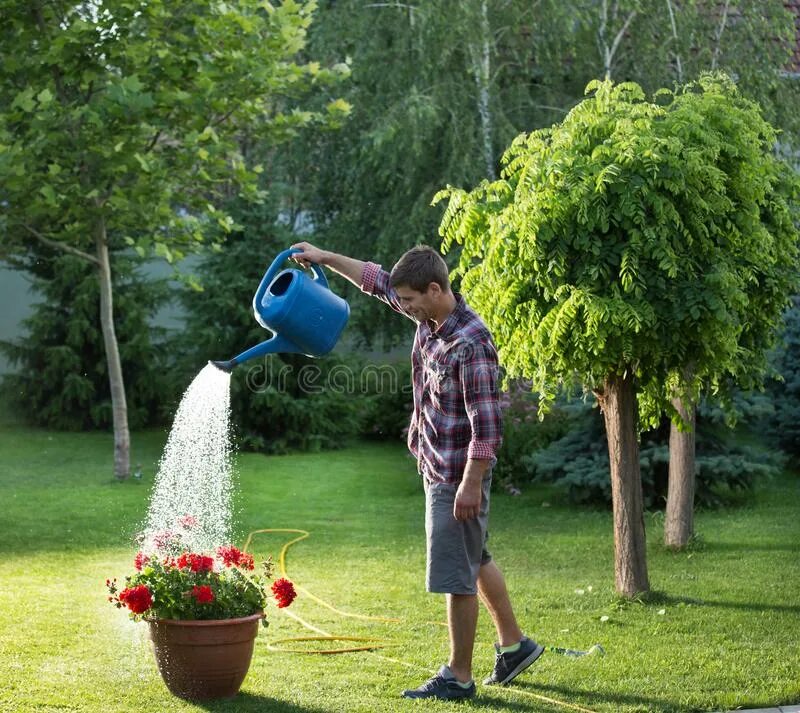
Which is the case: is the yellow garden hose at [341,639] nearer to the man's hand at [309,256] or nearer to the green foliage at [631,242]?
the green foliage at [631,242]

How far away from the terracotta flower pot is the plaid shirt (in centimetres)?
90

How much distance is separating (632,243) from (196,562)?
2474 mm

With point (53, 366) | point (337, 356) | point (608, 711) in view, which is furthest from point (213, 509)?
point (608, 711)

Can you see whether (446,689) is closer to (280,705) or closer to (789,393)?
(280,705)

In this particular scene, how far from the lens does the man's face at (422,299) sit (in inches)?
163

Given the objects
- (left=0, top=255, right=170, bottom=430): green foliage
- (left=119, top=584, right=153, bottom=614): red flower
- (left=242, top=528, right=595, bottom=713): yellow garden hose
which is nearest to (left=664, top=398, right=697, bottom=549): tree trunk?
(left=242, top=528, right=595, bottom=713): yellow garden hose

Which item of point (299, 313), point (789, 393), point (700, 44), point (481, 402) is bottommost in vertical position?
point (789, 393)

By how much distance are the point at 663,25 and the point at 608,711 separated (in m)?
10.3

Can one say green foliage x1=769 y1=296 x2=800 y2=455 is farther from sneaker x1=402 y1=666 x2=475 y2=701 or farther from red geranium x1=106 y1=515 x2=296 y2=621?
red geranium x1=106 y1=515 x2=296 y2=621

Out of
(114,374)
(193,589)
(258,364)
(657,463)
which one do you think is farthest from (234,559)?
A: (258,364)

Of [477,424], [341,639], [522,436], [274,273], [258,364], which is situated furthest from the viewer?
[258,364]

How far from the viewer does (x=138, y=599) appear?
4.15 meters

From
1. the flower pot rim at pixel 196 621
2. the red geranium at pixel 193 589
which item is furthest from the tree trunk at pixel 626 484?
the flower pot rim at pixel 196 621

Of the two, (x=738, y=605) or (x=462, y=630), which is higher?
(x=462, y=630)
